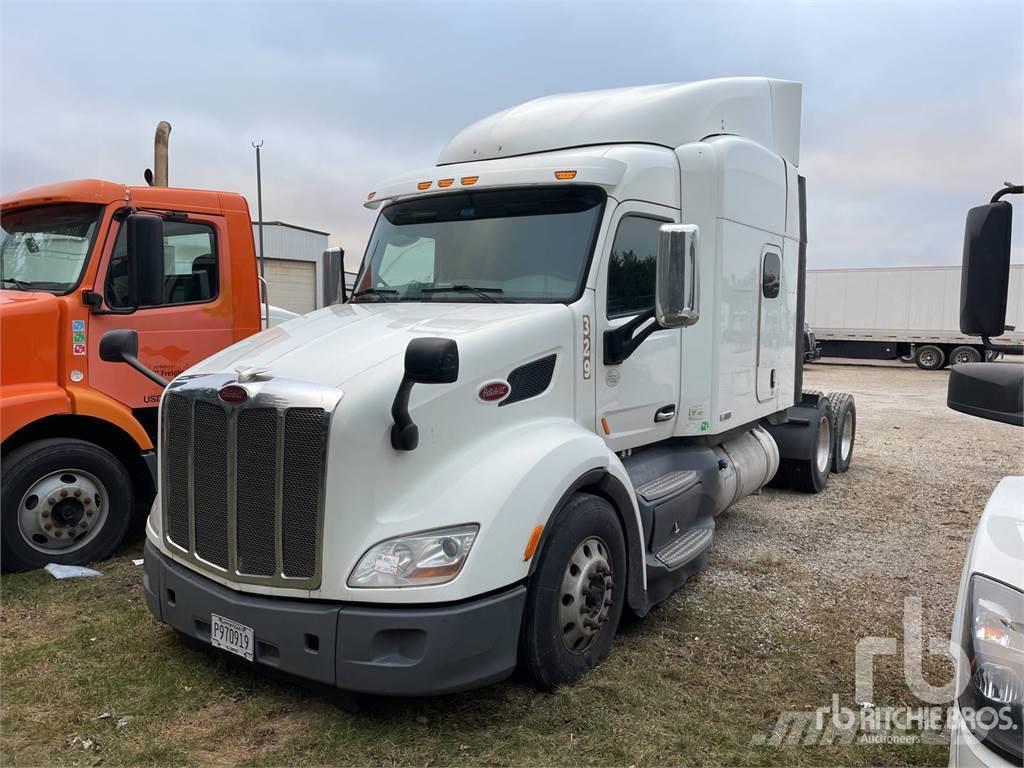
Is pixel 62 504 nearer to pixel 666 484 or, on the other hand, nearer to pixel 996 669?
pixel 666 484

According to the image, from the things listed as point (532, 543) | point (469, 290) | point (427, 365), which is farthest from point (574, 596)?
point (469, 290)

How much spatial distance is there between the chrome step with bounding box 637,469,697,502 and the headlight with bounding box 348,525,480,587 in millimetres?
1741

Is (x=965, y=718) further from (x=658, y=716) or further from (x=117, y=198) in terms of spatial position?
(x=117, y=198)

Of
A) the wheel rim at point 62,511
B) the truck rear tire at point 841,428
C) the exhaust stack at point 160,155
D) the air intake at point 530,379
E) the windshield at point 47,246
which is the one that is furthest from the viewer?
the truck rear tire at point 841,428

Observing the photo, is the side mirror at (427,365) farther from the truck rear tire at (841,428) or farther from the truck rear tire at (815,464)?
the truck rear tire at (841,428)

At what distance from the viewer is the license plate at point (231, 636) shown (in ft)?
11.0

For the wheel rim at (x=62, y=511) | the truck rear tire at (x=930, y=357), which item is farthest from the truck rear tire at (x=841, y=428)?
the truck rear tire at (x=930, y=357)

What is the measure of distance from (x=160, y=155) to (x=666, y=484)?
240 inches

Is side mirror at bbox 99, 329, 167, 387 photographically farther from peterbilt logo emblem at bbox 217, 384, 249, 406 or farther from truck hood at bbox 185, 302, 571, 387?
peterbilt logo emblem at bbox 217, 384, 249, 406

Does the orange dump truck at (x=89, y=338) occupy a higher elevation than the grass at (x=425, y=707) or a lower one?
higher

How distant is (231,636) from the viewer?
135 inches

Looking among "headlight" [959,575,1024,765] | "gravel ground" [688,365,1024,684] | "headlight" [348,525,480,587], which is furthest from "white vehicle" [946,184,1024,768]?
"gravel ground" [688,365,1024,684]

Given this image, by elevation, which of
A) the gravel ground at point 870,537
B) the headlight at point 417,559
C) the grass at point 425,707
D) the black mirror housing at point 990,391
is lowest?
the grass at point 425,707

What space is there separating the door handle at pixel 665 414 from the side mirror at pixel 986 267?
7.93 feet
